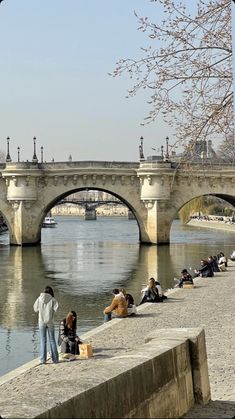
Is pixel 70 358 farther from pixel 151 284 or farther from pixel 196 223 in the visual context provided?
pixel 196 223

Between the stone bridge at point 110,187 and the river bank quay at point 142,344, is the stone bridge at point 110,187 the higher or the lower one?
the higher one

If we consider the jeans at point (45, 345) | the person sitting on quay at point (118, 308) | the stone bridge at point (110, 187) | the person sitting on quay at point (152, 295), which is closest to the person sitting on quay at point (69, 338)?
the jeans at point (45, 345)

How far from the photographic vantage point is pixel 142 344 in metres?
10.6

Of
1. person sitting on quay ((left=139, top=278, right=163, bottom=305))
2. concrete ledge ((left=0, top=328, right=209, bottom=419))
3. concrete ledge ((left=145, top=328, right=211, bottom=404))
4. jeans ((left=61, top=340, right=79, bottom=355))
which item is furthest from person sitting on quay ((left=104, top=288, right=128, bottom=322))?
concrete ledge ((left=145, top=328, right=211, bottom=404))

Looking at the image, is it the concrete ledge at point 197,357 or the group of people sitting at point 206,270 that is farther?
the group of people sitting at point 206,270

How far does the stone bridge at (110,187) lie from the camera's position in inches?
2229

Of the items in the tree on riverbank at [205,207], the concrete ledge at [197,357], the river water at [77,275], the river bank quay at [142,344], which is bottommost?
the river water at [77,275]

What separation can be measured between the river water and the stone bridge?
77.0 inches

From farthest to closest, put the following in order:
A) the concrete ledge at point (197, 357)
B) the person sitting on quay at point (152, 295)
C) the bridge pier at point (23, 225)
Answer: the bridge pier at point (23, 225) → the person sitting on quay at point (152, 295) → the concrete ledge at point (197, 357)

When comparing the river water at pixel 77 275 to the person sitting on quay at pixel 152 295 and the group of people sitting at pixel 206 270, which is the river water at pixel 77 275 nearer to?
the person sitting on quay at pixel 152 295

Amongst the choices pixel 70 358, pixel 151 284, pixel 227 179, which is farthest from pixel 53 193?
pixel 70 358

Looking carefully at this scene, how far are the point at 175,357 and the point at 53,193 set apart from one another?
50569mm

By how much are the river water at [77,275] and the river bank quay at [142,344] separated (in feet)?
6.91

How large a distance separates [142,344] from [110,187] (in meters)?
47.7
